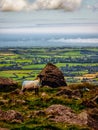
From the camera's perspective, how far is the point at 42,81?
5925 cm

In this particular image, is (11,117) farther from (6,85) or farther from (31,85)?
(6,85)

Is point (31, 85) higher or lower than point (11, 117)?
higher

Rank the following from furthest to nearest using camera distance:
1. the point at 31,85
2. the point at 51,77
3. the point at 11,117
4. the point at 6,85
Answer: the point at 51,77
the point at 6,85
the point at 31,85
the point at 11,117

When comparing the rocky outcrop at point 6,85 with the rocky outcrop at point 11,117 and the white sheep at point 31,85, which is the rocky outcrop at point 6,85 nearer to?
the white sheep at point 31,85

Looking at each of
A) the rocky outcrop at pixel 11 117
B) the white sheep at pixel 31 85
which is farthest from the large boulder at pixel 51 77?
the rocky outcrop at pixel 11 117

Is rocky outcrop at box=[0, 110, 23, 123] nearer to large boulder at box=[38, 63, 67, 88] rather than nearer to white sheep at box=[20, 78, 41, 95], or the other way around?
white sheep at box=[20, 78, 41, 95]

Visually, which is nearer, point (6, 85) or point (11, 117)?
point (11, 117)

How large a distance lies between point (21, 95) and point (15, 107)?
7499 mm

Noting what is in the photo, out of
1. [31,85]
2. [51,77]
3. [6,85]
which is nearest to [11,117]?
[31,85]

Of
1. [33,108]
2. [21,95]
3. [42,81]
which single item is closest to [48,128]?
[33,108]

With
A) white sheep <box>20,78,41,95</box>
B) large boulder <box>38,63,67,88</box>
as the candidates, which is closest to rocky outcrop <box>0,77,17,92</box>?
large boulder <box>38,63,67,88</box>

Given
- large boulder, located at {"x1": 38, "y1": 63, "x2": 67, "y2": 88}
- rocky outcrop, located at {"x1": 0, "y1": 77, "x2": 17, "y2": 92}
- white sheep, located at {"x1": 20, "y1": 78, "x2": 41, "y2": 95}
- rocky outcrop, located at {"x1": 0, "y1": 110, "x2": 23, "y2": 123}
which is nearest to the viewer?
rocky outcrop, located at {"x1": 0, "y1": 110, "x2": 23, "y2": 123}

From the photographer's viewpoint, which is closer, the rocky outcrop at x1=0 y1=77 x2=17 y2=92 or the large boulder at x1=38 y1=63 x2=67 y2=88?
the rocky outcrop at x1=0 y1=77 x2=17 y2=92

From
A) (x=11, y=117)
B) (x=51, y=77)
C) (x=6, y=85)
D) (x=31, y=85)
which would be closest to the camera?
(x=11, y=117)
